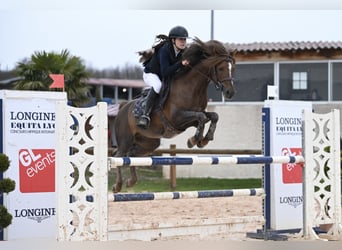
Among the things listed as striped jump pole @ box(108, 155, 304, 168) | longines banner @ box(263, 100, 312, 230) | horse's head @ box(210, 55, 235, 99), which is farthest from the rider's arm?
longines banner @ box(263, 100, 312, 230)

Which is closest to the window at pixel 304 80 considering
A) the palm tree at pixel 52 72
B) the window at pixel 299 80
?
the window at pixel 299 80

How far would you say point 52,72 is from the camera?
1060cm

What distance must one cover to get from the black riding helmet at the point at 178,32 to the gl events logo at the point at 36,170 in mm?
1188

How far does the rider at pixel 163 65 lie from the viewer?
15.0 feet

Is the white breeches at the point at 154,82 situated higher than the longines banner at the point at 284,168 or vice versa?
the white breeches at the point at 154,82

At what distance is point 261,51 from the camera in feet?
36.7

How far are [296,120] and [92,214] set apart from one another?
7.61ft

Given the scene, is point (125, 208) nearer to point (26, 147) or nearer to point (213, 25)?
point (26, 147)

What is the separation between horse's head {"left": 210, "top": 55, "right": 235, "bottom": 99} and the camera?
4324mm

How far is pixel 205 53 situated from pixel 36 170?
1488 mm

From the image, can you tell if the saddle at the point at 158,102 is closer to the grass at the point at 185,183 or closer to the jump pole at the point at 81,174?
the jump pole at the point at 81,174

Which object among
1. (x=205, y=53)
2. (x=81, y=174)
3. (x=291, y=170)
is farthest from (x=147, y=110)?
(x=291, y=170)

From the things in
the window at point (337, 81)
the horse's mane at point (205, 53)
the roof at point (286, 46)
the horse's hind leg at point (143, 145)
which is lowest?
the horse's hind leg at point (143, 145)

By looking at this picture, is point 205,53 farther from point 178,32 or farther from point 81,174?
point 81,174
